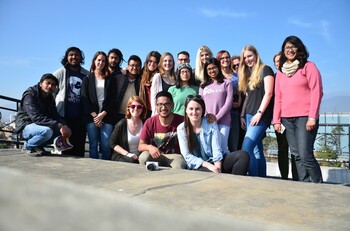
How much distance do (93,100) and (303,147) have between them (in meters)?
3.19

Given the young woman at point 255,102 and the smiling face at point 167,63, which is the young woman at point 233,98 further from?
the smiling face at point 167,63

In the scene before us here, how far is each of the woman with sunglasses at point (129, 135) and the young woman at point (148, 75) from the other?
1.35 ft

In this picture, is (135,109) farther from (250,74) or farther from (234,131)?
(250,74)

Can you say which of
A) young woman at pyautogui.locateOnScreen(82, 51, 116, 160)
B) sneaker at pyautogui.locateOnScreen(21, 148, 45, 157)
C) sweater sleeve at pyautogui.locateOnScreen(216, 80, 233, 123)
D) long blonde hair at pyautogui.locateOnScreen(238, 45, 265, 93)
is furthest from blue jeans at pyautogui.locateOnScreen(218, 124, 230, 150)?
sneaker at pyautogui.locateOnScreen(21, 148, 45, 157)

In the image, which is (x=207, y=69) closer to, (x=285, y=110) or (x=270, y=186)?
(x=285, y=110)

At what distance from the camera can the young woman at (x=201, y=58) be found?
4854mm

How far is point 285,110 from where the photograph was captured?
3.64m

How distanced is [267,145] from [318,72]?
819cm

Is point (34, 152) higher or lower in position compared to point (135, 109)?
lower

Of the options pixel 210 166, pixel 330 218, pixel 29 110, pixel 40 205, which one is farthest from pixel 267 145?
pixel 40 205

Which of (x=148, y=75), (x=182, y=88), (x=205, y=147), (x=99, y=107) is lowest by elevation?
(x=205, y=147)

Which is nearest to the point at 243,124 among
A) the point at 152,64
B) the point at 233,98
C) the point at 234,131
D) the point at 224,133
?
the point at 234,131

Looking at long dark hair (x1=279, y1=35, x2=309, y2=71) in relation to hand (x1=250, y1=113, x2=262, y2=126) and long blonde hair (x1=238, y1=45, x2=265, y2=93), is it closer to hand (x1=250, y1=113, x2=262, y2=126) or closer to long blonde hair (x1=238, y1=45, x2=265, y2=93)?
long blonde hair (x1=238, y1=45, x2=265, y2=93)

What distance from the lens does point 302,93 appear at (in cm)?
350
